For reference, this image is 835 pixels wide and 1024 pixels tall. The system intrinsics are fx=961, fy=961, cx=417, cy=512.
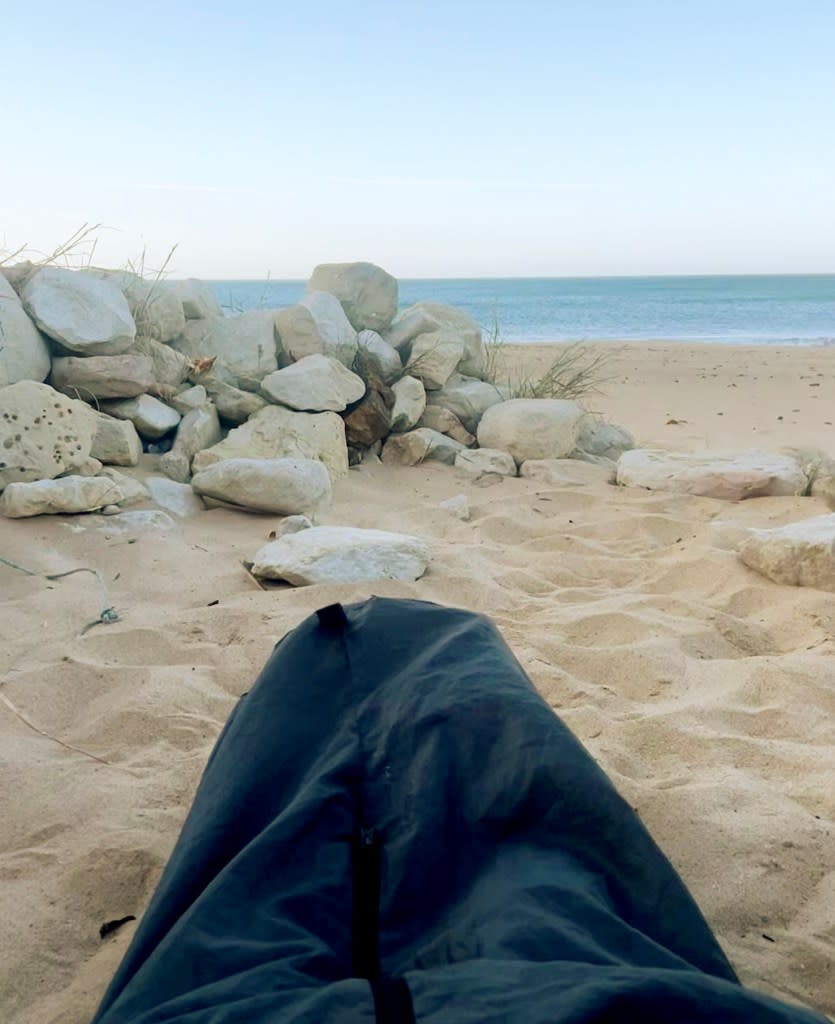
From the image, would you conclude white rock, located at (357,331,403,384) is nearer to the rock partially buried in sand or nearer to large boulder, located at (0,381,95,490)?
large boulder, located at (0,381,95,490)

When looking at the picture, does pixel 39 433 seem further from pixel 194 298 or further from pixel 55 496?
pixel 194 298

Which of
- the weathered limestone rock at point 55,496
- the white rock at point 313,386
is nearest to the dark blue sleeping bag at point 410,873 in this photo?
the weathered limestone rock at point 55,496

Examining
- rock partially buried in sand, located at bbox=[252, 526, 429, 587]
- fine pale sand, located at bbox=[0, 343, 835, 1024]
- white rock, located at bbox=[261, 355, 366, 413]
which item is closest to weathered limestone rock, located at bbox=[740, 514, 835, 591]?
fine pale sand, located at bbox=[0, 343, 835, 1024]

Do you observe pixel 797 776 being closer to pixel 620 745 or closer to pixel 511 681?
pixel 620 745

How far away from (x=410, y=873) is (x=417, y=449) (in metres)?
4.02

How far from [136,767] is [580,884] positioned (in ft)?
Answer: 4.12

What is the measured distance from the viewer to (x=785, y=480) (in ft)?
15.3

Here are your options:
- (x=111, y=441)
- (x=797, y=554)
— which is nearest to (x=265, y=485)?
(x=111, y=441)

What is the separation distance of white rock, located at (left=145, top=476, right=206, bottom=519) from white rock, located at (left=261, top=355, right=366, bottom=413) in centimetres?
83

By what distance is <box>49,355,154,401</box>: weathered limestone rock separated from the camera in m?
4.36

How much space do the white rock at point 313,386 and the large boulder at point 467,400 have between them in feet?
2.76

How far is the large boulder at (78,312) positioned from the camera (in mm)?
4340

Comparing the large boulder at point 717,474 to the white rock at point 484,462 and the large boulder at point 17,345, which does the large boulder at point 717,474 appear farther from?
the large boulder at point 17,345

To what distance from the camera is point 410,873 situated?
1.33m
